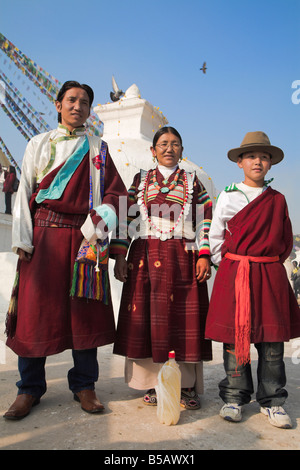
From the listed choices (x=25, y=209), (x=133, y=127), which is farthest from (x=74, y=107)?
(x=133, y=127)

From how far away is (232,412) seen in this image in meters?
2.37

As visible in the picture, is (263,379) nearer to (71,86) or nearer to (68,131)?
(68,131)

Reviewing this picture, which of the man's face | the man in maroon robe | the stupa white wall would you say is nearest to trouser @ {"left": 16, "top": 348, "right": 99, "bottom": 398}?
the man in maroon robe

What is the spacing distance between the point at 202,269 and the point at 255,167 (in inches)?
32.7

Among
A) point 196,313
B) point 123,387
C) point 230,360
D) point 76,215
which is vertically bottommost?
point 123,387

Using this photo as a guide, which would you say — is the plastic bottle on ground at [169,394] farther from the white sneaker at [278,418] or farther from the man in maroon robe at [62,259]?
the white sneaker at [278,418]

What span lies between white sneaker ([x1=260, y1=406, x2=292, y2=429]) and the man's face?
238 centimetres

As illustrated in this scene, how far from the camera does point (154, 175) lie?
2.98 meters

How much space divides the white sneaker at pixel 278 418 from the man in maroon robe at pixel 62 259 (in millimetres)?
1116

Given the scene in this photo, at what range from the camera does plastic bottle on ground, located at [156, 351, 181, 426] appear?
2.26 metres

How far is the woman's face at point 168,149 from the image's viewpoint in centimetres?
291
